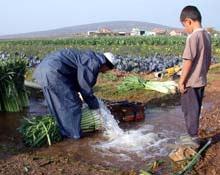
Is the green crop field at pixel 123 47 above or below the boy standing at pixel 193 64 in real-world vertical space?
below

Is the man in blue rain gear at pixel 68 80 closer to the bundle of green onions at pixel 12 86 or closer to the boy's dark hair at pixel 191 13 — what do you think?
the bundle of green onions at pixel 12 86

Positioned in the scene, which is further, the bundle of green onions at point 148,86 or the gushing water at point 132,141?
the bundle of green onions at point 148,86

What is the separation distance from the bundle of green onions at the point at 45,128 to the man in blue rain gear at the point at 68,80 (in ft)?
0.51

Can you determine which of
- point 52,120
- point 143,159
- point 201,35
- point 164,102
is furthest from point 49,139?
point 164,102

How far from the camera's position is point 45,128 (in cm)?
675

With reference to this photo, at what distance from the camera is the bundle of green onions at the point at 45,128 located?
6688 millimetres

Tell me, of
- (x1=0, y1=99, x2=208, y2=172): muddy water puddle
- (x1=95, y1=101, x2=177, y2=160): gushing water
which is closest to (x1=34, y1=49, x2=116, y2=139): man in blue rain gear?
(x1=0, y1=99, x2=208, y2=172): muddy water puddle

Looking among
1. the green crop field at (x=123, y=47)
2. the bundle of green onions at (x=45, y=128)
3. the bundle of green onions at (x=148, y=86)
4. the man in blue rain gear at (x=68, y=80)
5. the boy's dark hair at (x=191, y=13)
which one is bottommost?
the green crop field at (x=123, y=47)

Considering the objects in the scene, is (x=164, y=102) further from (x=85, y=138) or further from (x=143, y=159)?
(x=143, y=159)

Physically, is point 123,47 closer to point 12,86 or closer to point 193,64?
point 12,86

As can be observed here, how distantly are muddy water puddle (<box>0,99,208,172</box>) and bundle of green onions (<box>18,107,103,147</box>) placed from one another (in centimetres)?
14

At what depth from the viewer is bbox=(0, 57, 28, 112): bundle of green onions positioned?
28.2 feet

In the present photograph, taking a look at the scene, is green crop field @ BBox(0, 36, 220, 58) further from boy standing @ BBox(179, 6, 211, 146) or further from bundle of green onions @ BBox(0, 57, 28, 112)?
boy standing @ BBox(179, 6, 211, 146)

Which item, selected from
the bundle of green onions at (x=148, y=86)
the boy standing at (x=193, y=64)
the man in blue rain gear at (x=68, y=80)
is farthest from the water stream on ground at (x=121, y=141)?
the bundle of green onions at (x=148, y=86)
